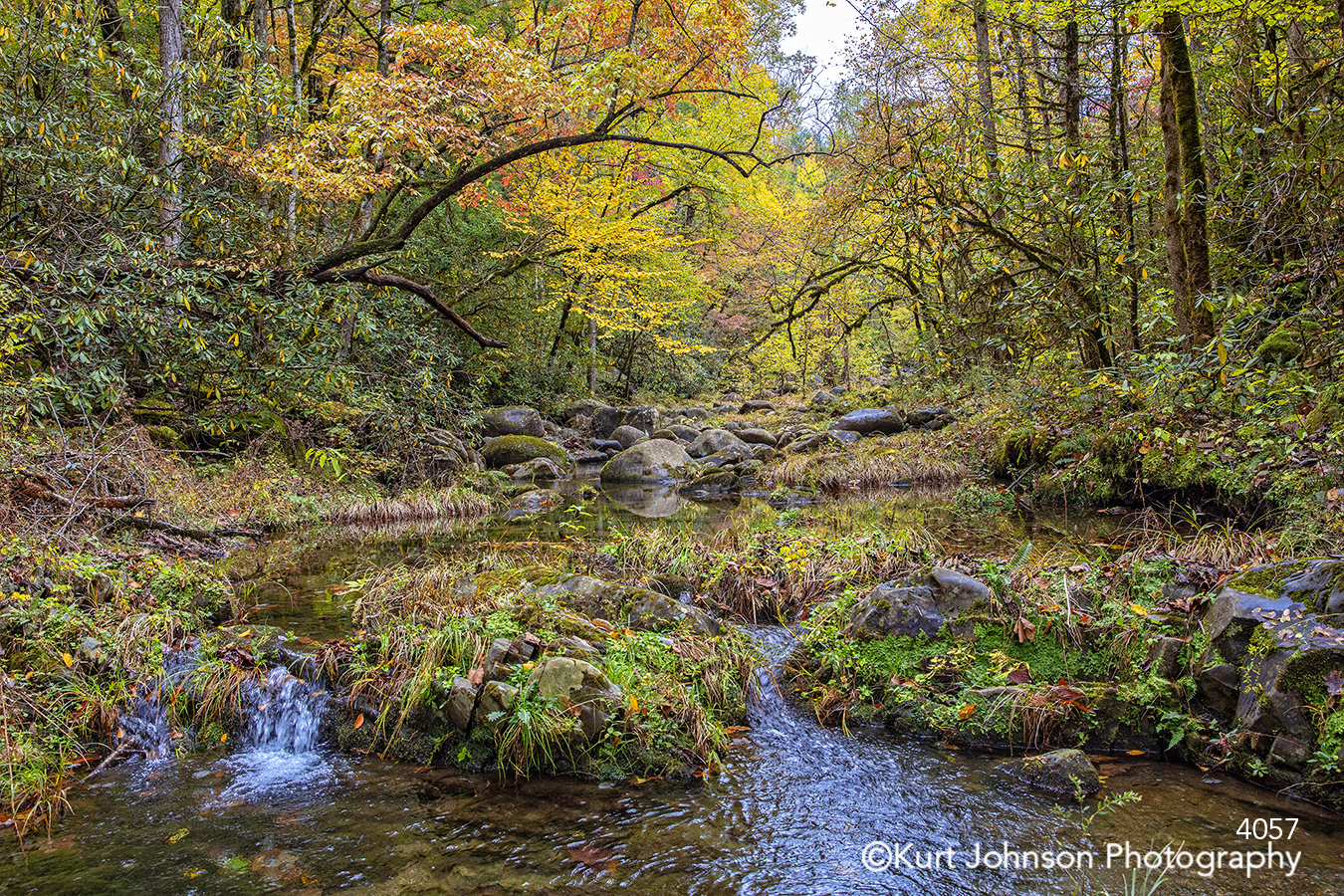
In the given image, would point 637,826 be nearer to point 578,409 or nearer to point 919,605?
point 919,605

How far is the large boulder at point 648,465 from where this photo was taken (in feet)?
52.0

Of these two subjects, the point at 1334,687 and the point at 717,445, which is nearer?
the point at 1334,687

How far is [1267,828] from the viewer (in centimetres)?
298

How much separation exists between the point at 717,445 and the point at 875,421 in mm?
3958

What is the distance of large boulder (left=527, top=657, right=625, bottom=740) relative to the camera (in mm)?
3793

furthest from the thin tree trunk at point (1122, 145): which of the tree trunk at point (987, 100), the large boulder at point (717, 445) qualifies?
the large boulder at point (717, 445)

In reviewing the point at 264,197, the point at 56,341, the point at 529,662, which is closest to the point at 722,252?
the point at 264,197

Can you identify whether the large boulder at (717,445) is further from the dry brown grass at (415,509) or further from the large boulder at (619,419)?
the dry brown grass at (415,509)

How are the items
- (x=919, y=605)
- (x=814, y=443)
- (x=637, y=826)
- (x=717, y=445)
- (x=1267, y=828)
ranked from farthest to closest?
(x=717, y=445)
(x=814, y=443)
(x=919, y=605)
(x=637, y=826)
(x=1267, y=828)

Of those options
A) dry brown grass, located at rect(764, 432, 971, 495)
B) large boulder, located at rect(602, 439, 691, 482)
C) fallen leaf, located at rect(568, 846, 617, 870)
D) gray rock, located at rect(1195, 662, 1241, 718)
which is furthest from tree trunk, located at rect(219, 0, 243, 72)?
gray rock, located at rect(1195, 662, 1241, 718)

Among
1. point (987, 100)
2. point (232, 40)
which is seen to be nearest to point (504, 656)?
point (232, 40)

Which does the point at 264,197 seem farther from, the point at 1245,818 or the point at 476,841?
the point at 1245,818

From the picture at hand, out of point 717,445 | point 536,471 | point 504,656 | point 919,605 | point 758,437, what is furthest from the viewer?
point 758,437

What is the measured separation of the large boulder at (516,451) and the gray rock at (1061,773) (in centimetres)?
1382
